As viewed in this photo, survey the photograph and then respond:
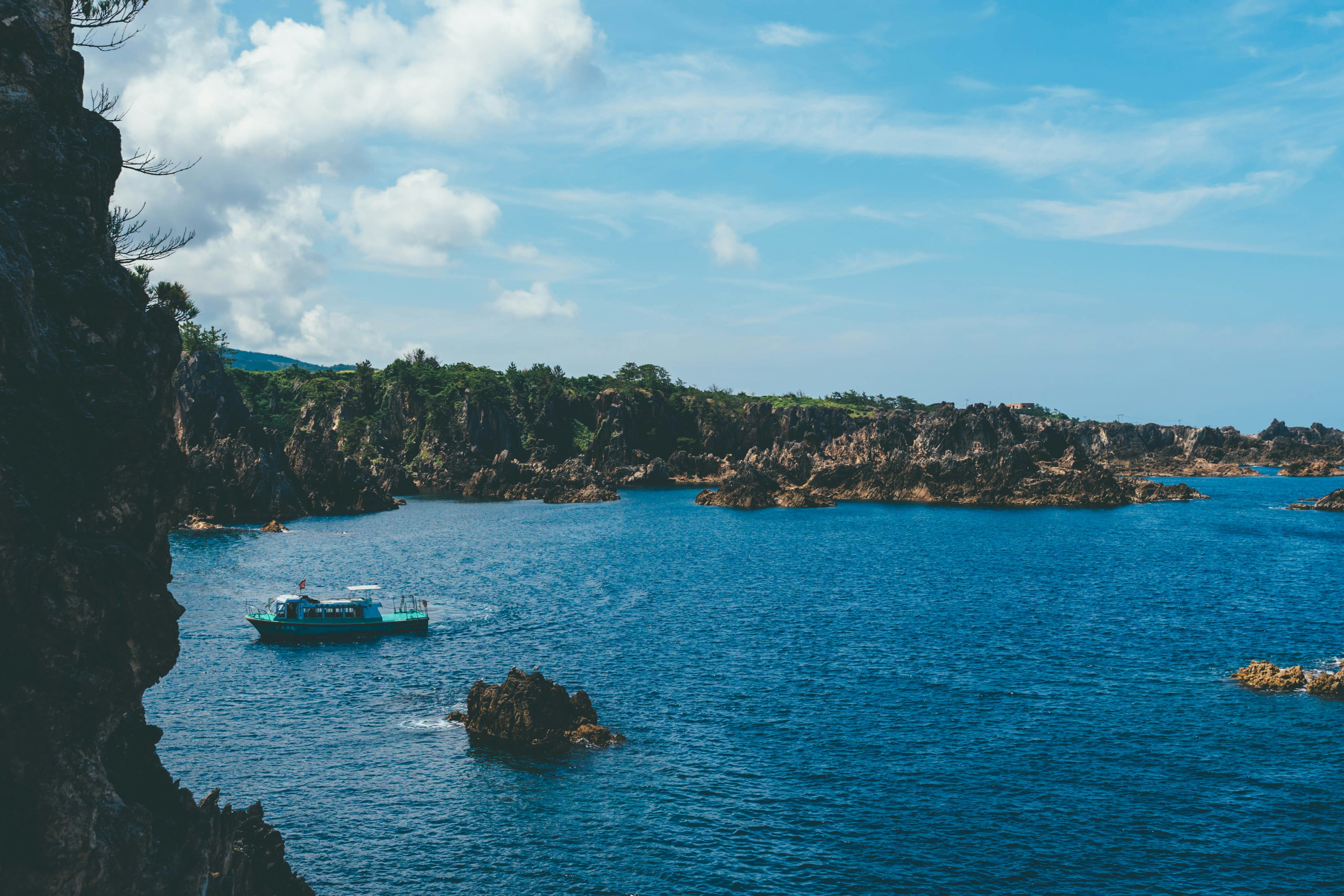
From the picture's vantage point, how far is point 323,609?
86.0 metres

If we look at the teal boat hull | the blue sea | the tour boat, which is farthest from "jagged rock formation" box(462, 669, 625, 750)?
the tour boat

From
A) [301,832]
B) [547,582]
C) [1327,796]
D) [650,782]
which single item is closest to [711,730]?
[650,782]

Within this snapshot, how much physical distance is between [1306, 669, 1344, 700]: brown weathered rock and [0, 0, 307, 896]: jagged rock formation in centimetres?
7332

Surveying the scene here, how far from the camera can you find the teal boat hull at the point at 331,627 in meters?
83.6

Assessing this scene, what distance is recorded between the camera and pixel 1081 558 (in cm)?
13088

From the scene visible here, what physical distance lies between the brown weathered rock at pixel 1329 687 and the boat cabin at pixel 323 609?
81451 millimetres

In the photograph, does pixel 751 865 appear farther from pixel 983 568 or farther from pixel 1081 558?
pixel 1081 558

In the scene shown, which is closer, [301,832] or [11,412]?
[11,412]

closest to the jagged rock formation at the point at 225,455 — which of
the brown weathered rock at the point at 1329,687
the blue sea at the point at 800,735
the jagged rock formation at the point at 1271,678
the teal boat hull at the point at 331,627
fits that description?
the blue sea at the point at 800,735

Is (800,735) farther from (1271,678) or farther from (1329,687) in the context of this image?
(1329,687)

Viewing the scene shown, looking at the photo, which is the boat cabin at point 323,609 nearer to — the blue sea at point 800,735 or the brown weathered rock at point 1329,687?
the blue sea at point 800,735

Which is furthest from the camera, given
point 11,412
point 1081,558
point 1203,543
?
point 1203,543

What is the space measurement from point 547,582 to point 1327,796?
84666 millimetres

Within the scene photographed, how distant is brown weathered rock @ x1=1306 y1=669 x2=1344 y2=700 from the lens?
6350 cm
